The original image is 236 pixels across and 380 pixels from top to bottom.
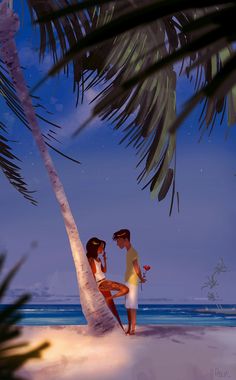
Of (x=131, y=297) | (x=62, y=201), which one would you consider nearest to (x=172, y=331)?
(x=131, y=297)

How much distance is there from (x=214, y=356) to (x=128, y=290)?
6.05 feet

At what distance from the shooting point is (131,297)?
9.04 m

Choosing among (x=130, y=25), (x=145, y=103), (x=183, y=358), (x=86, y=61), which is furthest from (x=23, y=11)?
Result: (x=130, y=25)

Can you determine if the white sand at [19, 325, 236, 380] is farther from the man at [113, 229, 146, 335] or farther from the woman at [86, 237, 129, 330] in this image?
the woman at [86, 237, 129, 330]

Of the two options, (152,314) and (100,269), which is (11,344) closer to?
(100,269)

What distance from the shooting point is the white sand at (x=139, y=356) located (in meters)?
7.06

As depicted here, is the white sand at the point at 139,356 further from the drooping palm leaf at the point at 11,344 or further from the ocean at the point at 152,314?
the ocean at the point at 152,314

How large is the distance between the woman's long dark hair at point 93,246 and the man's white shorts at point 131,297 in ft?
2.77

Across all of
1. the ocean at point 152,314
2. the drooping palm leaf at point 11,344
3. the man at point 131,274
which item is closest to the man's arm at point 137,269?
the man at point 131,274

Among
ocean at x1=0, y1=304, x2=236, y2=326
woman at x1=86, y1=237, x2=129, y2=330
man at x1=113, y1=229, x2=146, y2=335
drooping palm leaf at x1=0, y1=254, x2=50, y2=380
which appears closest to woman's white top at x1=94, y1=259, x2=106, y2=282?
woman at x1=86, y1=237, x2=129, y2=330

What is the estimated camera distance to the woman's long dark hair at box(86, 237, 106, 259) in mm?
9604

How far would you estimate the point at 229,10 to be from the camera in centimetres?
135

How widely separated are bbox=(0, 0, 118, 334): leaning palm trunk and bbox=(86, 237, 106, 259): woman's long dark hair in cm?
→ 12

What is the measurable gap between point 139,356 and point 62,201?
319 centimetres
